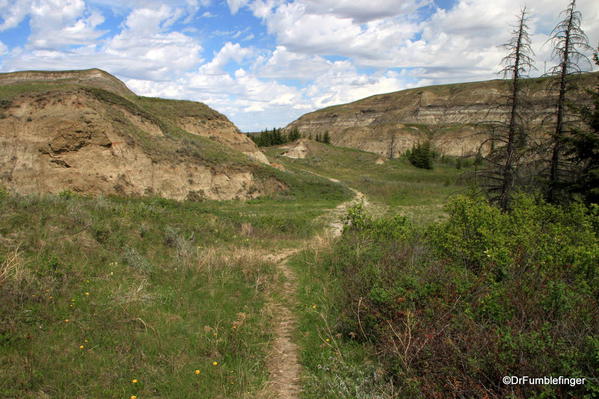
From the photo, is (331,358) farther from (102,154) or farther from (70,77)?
(70,77)

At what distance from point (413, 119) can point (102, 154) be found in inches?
4220

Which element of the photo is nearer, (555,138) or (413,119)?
(555,138)

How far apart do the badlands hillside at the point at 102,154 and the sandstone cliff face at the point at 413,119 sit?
50847 millimetres

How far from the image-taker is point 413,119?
113 metres

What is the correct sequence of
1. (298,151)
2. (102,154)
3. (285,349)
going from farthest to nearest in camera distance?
(298,151)
(102,154)
(285,349)

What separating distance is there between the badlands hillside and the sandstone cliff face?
167 ft

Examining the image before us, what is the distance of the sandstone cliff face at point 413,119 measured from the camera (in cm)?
8476

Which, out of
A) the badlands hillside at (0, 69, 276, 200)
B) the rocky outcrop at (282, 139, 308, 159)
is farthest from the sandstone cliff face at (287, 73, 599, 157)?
the badlands hillside at (0, 69, 276, 200)

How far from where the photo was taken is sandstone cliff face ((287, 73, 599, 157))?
278 ft

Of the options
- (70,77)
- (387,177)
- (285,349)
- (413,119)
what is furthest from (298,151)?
(413,119)

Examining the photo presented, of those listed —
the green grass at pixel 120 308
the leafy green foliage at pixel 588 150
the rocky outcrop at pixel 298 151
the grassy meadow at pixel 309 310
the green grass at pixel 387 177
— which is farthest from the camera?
the rocky outcrop at pixel 298 151

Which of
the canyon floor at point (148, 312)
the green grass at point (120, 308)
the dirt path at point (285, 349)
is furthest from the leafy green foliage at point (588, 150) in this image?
the green grass at point (120, 308)

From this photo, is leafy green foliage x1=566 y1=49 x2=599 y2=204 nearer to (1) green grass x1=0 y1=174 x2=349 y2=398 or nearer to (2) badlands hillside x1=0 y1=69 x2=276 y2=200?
(1) green grass x1=0 y1=174 x2=349 y2=398

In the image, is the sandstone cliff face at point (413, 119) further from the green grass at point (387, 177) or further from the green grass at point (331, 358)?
the green grass at point (331, 358)
